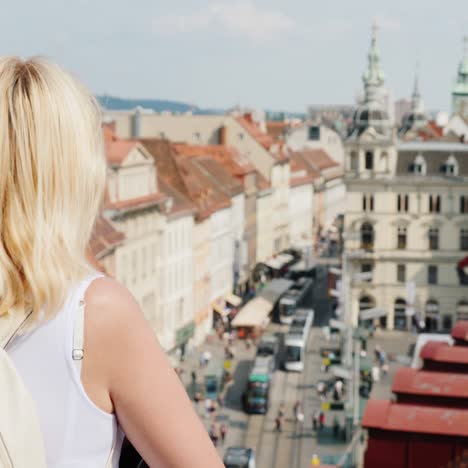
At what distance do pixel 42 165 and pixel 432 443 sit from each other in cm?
1147

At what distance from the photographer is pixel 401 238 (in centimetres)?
7612

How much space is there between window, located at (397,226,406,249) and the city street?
5.57 m

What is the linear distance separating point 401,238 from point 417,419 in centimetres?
6263

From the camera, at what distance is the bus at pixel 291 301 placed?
77.9 metres

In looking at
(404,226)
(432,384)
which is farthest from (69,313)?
(404,226)

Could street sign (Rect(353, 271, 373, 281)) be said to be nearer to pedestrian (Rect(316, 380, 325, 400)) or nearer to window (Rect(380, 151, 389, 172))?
window (Rect(380, 151, 389, 172))

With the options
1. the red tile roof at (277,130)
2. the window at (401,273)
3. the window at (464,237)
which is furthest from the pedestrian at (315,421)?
the red tile roof at (277,130)

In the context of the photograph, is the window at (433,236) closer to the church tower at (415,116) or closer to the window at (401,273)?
the window at (401,273)

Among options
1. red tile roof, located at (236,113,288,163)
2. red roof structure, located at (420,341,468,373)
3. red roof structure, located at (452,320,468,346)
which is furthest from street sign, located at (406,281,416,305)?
red roof structure, located at (420,341,468,373)

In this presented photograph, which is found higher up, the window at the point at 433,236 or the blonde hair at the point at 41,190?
the blonde hair at the point at 41,190

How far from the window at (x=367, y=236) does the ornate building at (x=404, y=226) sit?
0.06 meters

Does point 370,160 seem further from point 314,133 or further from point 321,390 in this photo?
point 314,133

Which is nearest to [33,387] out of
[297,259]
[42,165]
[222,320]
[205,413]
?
[42,165]

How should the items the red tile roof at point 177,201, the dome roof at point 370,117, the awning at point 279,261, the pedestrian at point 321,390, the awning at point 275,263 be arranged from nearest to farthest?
1. the pedestrian at point 321,390
2. the red tile roof at point 177,201
3. the dome roof at point 370,117
4. the awning at point 275,263
5. the awning at point 279,261
